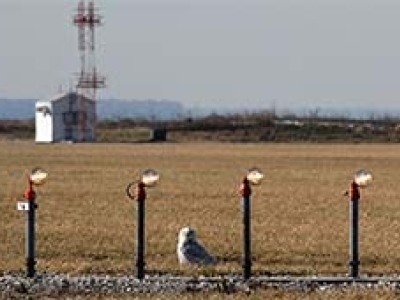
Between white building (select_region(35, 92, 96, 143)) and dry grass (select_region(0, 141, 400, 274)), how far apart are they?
59.9 m

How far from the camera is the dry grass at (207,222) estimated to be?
57.6 ft

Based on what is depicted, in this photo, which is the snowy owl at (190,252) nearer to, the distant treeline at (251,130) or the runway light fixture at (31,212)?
the runway light fixture at (31,212)

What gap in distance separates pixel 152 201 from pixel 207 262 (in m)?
14.9

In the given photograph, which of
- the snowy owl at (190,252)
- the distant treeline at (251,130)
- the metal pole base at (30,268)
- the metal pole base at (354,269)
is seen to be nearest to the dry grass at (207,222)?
the snowy owl at (190,252)

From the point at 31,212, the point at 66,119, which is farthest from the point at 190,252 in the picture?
the point at 66,119

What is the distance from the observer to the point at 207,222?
24625mm

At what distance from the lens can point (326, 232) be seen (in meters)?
22.4

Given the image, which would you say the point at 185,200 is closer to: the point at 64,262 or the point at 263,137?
the point at 64,262

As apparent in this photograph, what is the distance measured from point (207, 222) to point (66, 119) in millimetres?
85013

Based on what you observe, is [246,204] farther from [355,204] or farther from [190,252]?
[190,252]

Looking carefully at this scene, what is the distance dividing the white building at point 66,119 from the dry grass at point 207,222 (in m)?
59.9

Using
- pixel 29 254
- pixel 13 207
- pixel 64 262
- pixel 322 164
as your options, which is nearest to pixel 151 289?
pixel 29 254

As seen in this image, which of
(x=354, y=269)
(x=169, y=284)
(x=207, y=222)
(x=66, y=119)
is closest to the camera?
(x=169, y=284)

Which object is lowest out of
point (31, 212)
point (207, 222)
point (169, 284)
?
point (207, 222)
